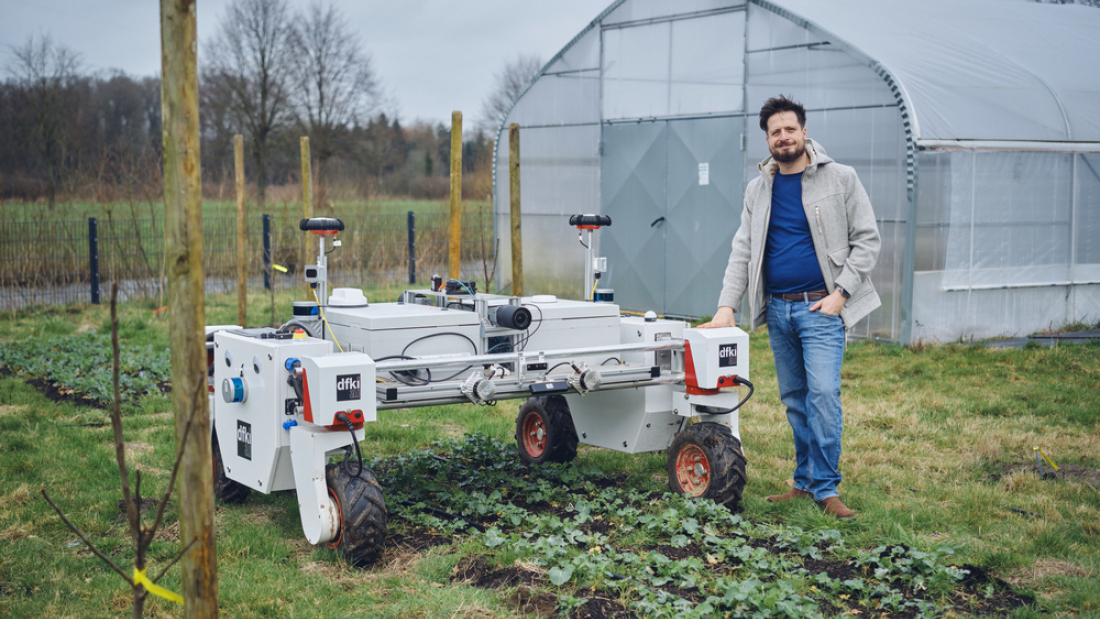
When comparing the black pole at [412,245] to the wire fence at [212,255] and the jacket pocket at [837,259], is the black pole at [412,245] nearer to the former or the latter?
the wire fence at [212,255]

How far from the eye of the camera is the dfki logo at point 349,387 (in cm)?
394

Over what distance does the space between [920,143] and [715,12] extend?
3.33 m

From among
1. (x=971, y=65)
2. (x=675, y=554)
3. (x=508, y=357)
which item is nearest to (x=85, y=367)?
(x=508, y=357)

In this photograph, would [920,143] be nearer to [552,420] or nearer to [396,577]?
[552,420]

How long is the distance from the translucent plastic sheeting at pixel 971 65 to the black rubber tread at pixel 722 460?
6081mm

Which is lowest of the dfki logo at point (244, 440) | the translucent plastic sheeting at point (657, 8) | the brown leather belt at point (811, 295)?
the dfki logo at point (244, 440)

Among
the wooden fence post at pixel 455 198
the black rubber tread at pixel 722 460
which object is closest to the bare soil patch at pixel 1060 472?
the black rubber tread at pixel 722 460

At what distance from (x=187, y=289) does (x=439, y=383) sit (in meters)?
2.02

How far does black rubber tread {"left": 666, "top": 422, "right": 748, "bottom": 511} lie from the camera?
4.69 meters

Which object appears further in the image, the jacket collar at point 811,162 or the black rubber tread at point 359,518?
the jacket collar at point 811,162

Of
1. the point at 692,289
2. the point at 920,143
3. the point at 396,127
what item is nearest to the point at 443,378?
the point at 920,143

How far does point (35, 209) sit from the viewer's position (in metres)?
14.0

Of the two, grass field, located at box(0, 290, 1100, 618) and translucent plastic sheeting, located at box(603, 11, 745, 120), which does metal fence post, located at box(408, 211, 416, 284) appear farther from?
grass field, located at box(0, 290, 1100, 618)

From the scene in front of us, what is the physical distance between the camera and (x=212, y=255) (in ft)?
51.8
